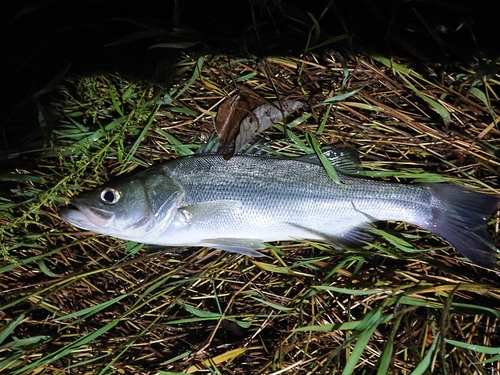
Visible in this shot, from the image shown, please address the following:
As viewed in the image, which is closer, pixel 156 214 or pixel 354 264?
pixel 156 214

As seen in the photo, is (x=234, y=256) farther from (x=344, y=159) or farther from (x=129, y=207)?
(x=344, y=159)

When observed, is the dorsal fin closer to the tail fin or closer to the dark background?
the tail fin

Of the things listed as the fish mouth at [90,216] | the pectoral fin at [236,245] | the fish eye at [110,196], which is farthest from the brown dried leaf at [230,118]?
the fish mouth at [90,216]

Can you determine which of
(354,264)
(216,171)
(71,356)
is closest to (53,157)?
(216,171)

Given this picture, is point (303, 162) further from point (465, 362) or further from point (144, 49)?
point (465, 362)

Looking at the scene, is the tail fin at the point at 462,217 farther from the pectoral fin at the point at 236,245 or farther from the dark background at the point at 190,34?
the pectoral fin at the point at 236,245

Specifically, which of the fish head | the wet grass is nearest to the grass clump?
the wet grass
